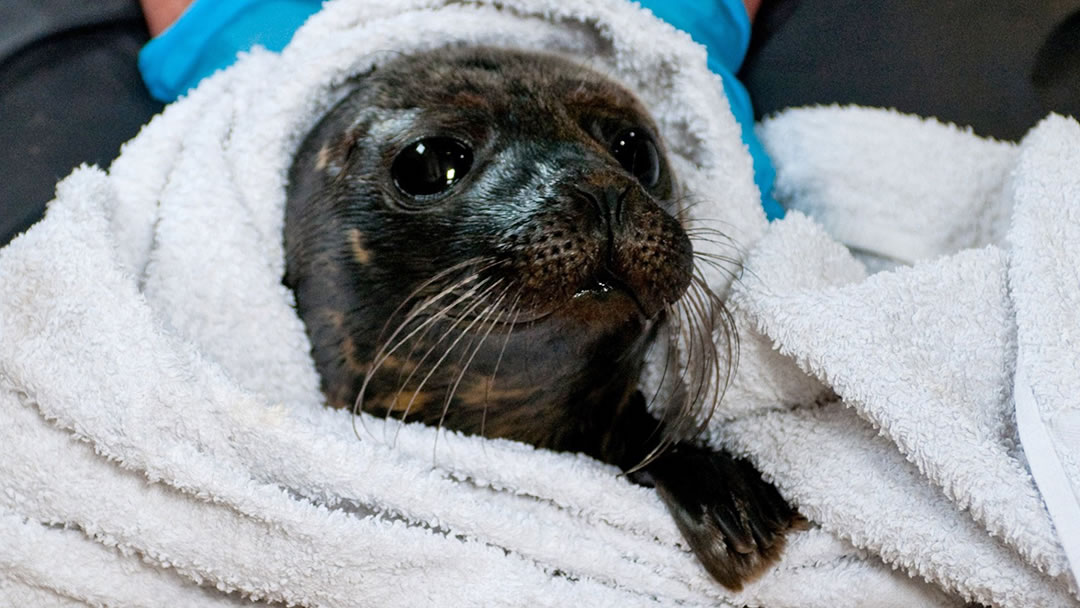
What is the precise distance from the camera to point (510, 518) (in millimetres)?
1288

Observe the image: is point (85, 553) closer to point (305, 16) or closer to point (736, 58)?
point (305, 16)

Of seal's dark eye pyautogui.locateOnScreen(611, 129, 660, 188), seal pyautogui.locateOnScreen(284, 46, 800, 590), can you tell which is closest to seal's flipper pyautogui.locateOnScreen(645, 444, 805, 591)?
seal pyautogui.locateOnScreen(284, 46, 800, 590)

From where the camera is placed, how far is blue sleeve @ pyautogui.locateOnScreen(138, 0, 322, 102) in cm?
172

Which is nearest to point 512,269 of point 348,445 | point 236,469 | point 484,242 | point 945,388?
point 484,242

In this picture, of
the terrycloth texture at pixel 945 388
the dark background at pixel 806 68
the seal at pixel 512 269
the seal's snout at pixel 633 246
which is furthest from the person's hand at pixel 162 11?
the terrycloth texture at pixel 945 388

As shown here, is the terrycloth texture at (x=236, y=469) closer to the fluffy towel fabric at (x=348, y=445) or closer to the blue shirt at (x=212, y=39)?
the fluffy towel fabric at (x=348, y=445)

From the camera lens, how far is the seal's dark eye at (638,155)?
151 centimetres

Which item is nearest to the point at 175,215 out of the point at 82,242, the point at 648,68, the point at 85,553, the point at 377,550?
the point at 82,242

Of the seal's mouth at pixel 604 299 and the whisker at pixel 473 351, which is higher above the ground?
the seal's mouth at pixel 604 299

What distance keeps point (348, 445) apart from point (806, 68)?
4.24ft

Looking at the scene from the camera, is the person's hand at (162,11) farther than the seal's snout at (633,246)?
Yes

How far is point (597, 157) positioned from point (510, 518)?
526 mm

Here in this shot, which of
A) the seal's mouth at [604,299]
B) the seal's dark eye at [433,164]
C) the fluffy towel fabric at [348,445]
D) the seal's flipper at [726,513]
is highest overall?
the seal's dark eye at [433,164]

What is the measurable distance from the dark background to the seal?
1.48ft
